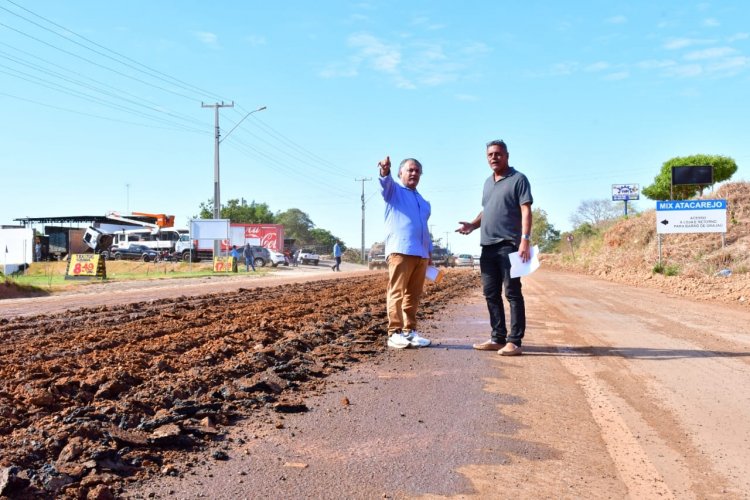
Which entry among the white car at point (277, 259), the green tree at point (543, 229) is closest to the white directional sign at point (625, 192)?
the white car at point (277, 259)

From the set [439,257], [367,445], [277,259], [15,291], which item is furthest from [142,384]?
[277,259]

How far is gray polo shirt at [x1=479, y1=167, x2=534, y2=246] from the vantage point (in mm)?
6418

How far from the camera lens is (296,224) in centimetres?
12362

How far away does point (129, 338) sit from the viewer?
6.93 metres

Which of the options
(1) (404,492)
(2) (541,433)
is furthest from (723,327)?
(1) (404,492)

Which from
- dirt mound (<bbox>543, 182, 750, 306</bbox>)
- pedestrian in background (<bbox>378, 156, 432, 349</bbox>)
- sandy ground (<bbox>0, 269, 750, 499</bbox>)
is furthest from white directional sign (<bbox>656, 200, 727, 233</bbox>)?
pedestrian in background (<bbox>378, 156, 432, 349</bbox>)

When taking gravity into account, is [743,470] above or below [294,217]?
below

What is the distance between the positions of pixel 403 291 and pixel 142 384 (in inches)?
118

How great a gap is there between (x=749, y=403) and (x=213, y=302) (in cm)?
953

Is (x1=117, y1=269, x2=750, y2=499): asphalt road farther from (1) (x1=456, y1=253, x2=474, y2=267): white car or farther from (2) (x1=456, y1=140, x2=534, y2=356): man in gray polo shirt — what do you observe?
(1) (x1=456, y1=253, x2=474, y2=267): white car

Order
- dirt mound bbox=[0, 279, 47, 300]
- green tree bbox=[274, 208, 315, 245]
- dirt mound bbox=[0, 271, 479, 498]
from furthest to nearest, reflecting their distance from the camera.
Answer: green tree bbox=[274, 208, 315, 245], dirt mound bbox=[0, 279, 47, 300], dirt mound bbox=[0, 271, 479, 498]

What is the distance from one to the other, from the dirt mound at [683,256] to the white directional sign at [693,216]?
4.45 ft

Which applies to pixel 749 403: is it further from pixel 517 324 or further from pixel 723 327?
pixel 723 327

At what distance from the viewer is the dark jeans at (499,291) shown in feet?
20.9
